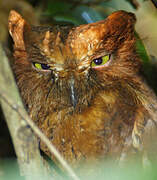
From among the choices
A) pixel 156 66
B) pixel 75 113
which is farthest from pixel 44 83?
pixel 156 66

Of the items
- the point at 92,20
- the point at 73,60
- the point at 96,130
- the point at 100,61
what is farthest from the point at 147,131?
the point at 92,20

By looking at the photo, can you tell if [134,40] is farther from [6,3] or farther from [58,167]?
[6,3]

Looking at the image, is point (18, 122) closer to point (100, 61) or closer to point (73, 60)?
point (73, 60)

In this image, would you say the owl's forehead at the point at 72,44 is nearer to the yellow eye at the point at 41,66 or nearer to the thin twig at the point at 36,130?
the yellow eye at the point at 41,66

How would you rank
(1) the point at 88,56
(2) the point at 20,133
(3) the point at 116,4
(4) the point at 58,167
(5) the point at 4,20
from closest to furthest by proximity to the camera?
(2) the point at 20,133 → (1) the point at 88,56 → (4) the point at 58,167 → (3) the point at 116,4 → (5) the point at 4,20

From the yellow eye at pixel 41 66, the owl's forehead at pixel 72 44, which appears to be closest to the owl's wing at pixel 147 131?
the owl's forehead at pixel 72 44

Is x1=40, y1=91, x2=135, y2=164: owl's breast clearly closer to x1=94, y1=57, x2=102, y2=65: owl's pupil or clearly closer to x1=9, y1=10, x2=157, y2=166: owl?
x1=9, y1=10, x2=157, y2=166: owl

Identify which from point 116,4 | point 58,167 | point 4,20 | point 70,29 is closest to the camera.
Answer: point 70,29

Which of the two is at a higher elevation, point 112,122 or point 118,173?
point 112,122
